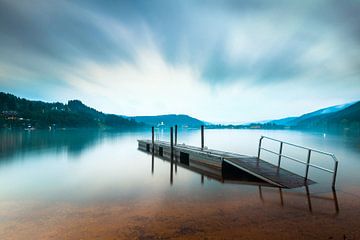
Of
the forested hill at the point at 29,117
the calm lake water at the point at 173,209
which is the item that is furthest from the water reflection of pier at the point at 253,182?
the forested hill at the point at 29,117

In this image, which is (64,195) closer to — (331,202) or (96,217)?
(96,217)

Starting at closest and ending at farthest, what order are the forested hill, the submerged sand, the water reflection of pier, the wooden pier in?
the submerged sand
the water reflection of pier
the wooden pier
the forested hill

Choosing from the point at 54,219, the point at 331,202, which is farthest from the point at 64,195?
the point at 331,202

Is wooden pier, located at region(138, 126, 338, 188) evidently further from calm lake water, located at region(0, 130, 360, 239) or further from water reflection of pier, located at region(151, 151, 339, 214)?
calm lake water, located at region(0, 130, 360, 239)

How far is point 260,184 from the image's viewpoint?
12148mm

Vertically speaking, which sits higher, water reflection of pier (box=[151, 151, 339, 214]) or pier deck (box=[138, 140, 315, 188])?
pier deck (box=[138, 140, 315, 188])

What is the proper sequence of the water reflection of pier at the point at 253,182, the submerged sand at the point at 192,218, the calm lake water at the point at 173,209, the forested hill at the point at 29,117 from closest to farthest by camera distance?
the submerged sand at the point at 192,218, the calm lake water at the point at 173,209, the water reflection of pier at the point at 253,182, the forested hill at the point at 29,117

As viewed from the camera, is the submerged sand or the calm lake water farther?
the calm lake water

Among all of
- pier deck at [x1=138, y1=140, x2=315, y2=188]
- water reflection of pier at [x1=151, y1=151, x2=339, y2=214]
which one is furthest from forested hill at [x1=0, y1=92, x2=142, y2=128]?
water reflection of pier at [x1=151, y1=151, x2=339, y2=214]

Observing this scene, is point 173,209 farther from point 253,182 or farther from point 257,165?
point 257,165

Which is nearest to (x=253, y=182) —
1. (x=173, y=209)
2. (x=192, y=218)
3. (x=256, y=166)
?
(x=256, y=166)

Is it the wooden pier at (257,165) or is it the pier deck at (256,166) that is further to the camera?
the pier deck at (256,166)

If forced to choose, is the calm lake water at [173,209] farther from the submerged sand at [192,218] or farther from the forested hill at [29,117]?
the forested hill at [29,117]

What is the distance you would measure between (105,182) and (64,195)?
3.17 m
